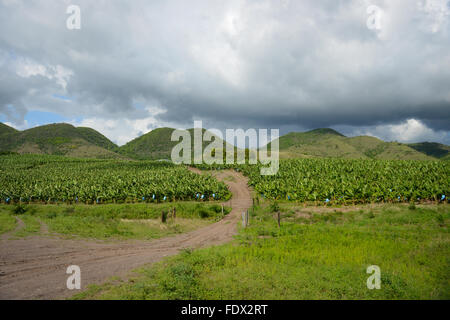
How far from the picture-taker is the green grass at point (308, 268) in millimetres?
8414

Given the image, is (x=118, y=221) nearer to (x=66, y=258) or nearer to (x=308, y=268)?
(x=66, y=258)

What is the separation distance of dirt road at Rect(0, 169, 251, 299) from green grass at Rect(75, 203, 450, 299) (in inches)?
53.0

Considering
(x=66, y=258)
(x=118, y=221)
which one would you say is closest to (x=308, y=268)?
(x=66, y=258)

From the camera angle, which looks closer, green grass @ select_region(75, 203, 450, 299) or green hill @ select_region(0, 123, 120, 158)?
green grass @ select_region(75, 203, 450, 299)

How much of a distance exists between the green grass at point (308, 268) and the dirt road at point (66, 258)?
1.34m

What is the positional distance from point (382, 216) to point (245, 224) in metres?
12.2

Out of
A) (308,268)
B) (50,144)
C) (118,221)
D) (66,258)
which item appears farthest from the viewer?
(50,144)

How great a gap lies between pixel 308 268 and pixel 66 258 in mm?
12560

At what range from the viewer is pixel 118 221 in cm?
2273

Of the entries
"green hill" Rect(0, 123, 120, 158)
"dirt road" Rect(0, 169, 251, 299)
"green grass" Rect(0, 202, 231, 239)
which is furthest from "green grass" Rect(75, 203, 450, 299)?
"green hill" Rect(0, 123, 120, 158)

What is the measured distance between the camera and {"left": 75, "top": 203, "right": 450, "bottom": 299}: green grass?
331 inches

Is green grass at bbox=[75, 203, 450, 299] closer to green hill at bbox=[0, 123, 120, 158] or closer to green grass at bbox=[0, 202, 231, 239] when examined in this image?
green grass at bbox=[0, 202, 231, 239]
